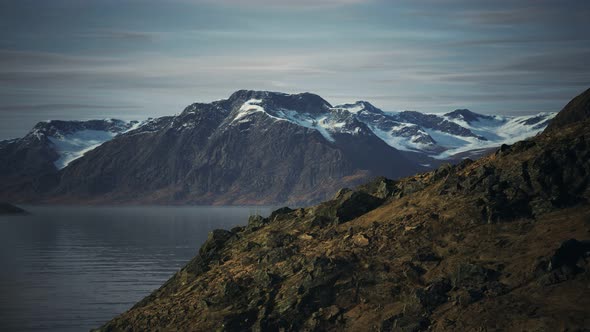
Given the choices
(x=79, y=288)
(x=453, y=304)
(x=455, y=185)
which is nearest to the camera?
(x=453, y=304)

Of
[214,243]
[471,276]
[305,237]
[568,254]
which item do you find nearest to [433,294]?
[471,276]

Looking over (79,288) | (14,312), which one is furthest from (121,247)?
(14,312)

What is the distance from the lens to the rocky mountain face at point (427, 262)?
112 ft

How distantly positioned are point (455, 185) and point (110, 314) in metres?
48.4

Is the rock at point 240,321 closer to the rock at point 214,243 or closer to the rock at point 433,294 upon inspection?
the rock at point 433,294

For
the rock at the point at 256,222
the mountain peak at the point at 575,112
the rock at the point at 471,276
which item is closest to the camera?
the rock at the point at 471,276

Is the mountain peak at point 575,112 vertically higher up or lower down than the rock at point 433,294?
higher up

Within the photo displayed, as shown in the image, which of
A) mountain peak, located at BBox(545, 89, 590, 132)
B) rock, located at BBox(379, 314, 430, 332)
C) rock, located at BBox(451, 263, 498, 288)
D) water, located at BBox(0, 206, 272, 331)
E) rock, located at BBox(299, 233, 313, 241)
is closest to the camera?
rock, located at BBox(379, 314, 430, 332)

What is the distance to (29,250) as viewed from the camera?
568ft

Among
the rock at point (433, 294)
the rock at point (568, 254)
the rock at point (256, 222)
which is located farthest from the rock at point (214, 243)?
the rock at point (568, 254)

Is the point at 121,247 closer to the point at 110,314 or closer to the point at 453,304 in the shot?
the point at 110,314

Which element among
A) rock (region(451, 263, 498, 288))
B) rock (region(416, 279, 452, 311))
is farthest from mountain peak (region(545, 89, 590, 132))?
rock (region(416, 279, 452, 311))

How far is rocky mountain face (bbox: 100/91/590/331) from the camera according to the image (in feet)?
112

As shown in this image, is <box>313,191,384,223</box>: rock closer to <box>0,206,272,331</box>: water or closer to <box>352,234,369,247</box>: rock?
<box>352,234,369,247</box>: rock
